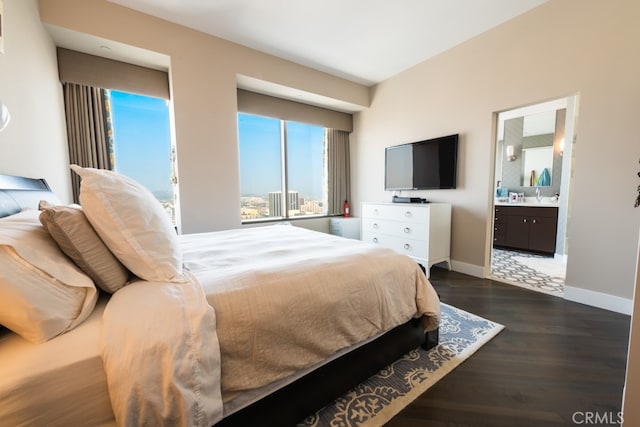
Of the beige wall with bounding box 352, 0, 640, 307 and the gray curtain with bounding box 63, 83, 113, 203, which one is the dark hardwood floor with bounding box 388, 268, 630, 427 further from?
the gray curtain with bounding box 63, 83, 113, 203

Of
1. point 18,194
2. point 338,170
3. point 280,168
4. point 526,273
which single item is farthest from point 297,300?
point 338,170

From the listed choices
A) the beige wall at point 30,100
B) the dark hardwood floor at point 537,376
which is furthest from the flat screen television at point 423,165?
the beige wall at point 30,100

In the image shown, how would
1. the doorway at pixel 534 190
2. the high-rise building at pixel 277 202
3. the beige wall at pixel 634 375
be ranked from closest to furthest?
the beige wall at pixel 634 375, the doorway at pixel 534 190, the high-rise building at pixel 277 202

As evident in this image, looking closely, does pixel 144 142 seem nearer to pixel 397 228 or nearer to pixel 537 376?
pixel 397 228

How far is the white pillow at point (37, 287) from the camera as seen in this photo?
66 cm

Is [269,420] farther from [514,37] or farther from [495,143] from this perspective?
[514,37]

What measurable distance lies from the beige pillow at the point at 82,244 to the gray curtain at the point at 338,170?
3758mm

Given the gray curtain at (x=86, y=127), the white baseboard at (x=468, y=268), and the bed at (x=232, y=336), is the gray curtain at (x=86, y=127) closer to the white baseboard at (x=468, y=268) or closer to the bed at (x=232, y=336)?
the bed at (x=232, y=336)

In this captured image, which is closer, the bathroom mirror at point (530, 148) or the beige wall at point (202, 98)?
the beige wall at point (202, 98)

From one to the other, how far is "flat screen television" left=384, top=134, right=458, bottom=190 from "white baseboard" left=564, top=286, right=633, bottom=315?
153 centimetres

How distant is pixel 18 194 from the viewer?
1.35 m

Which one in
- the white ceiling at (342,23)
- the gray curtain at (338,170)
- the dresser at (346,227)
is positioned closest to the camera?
the white ceiling at (342,23)

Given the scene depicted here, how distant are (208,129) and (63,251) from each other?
2.30 metres

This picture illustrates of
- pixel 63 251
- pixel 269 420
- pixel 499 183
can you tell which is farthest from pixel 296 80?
pixel 499 183
